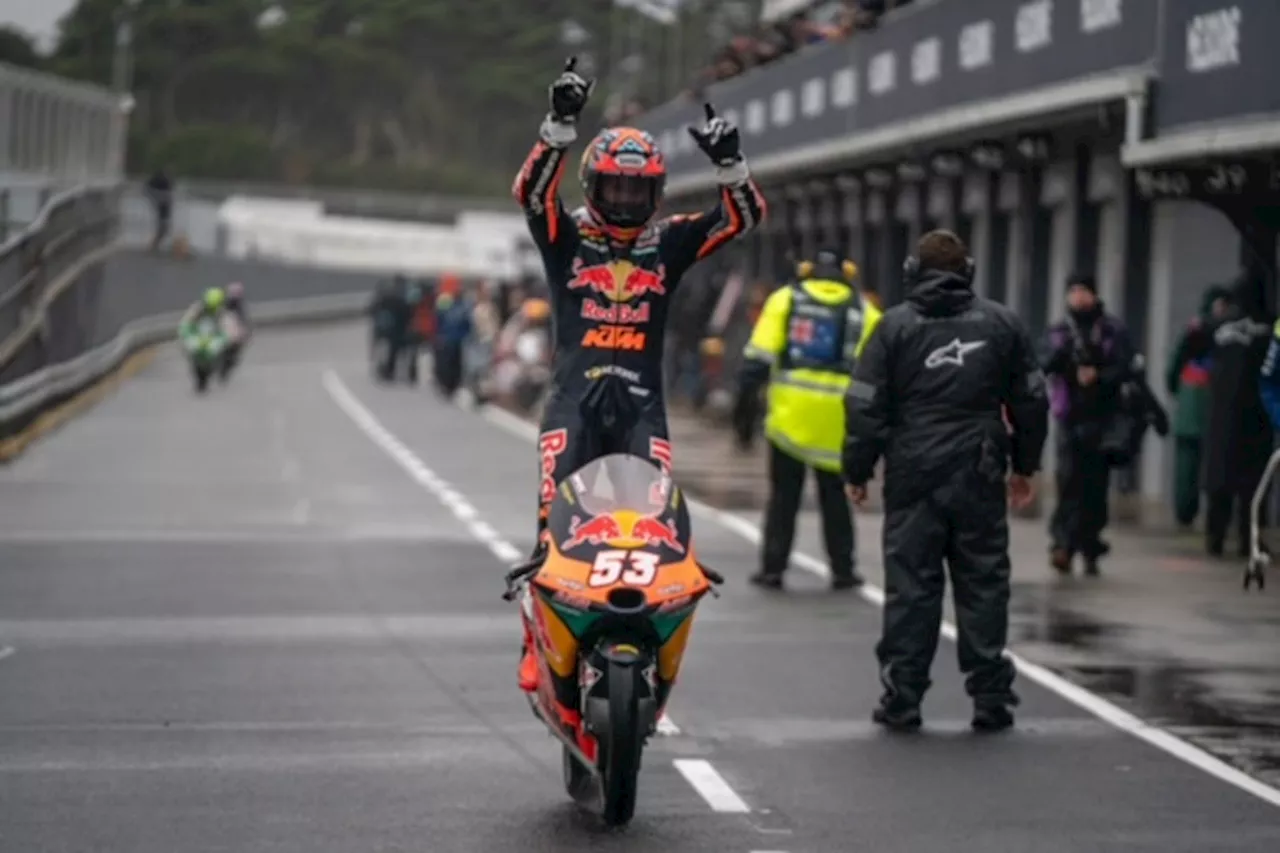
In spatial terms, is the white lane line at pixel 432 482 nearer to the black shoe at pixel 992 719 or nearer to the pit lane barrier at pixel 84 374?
the black shoe at pixel 992 719

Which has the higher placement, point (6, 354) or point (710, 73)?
point (710, 73)

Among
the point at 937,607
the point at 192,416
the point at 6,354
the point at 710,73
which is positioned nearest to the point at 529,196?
the point at 937,607

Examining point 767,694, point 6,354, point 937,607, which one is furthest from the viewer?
point 6,354

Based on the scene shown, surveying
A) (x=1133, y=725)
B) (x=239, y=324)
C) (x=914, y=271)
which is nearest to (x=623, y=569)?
(x=914, y=271)

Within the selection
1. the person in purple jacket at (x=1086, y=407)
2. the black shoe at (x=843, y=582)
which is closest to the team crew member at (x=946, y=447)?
the black shoe at (x=843, y=582)

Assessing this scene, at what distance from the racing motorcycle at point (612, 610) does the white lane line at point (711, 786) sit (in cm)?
42

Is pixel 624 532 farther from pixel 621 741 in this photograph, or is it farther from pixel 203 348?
pixel 203 348

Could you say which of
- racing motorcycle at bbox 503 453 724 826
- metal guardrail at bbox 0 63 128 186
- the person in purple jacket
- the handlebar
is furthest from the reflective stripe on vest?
metal guardrail at bbox 0 63 128 186

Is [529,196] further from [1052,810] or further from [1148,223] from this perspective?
[1148,223]

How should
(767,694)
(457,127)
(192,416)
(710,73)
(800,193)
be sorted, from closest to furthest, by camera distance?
(767,694), (192,416), (800,193), (710,73), (457,127)

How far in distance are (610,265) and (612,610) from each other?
152 cm

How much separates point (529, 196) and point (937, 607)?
277 centimetres

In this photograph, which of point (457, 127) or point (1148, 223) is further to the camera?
point (457, 127)

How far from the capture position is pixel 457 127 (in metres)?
126
